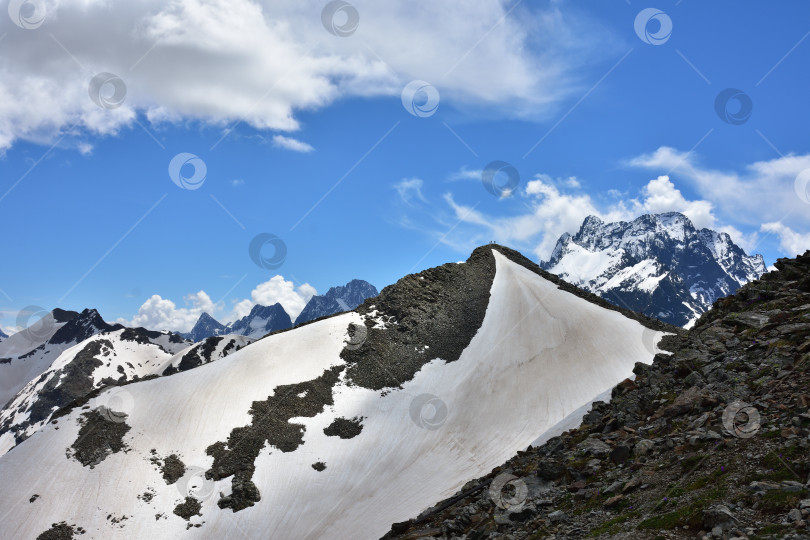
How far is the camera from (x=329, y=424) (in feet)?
185

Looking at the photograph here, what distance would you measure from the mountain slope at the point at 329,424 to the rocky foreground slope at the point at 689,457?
892 inches

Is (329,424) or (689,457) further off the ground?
(329,424)

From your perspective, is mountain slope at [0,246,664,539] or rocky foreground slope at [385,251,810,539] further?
mountain slope at [0,246,664,539]

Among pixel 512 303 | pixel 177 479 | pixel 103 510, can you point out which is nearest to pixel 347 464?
pixel 177 479

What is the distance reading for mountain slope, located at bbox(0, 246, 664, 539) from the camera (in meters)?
43.8

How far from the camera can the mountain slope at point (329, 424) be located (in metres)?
43.8

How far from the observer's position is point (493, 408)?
5947 centimetres

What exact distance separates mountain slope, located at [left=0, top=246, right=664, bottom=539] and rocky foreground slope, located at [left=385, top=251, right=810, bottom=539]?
22.7 meters

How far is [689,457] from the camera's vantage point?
16812mm

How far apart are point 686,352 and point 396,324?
175 feet

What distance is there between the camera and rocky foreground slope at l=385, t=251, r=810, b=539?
43.2ft

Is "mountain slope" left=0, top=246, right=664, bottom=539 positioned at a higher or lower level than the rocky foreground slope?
higher

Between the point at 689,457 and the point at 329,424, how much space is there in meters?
45.8

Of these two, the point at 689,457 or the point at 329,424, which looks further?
the point at 329,424
